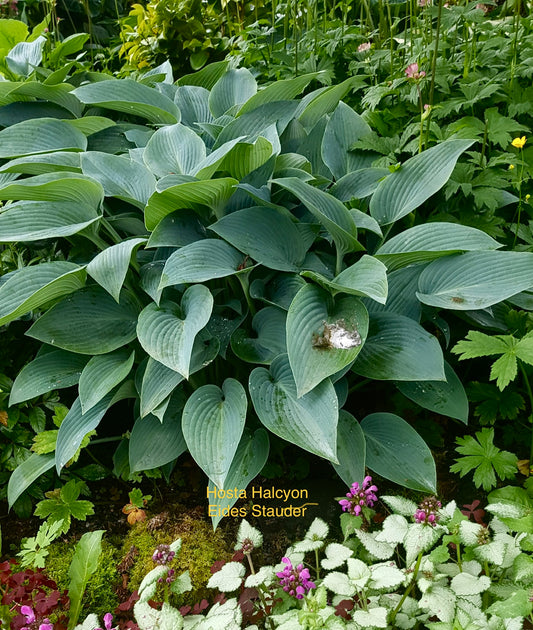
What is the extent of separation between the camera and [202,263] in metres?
1.56

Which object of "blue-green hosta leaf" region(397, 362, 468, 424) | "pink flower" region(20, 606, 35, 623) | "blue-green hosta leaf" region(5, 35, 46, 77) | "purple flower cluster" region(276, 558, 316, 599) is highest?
"blue-green hosta leaf" region(5, 35, 46, 77)

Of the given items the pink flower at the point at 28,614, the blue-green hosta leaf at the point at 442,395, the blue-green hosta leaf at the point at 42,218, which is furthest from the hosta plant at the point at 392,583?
the blue-green hosta leaf at the point at 42,218

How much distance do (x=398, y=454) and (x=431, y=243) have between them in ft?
1.88

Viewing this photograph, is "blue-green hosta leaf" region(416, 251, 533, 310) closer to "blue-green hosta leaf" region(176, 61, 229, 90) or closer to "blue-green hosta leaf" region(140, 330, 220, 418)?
"blue-green hosta leaf" region(140, 330, 220, 418)

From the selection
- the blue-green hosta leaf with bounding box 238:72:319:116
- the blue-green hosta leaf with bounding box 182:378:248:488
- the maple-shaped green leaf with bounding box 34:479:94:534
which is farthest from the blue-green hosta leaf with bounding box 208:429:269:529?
the blue-green hosta leaf with bounding box 238:72:319:116

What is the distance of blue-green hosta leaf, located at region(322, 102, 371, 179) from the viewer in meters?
2.05

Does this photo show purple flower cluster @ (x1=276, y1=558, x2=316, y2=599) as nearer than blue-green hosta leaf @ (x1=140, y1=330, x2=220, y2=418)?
Yes

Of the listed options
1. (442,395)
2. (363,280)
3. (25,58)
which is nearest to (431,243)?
(363,280)

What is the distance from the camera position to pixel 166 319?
1.55 meters

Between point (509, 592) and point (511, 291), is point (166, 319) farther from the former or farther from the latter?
point (509, 592)

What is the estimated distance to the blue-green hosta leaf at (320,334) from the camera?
1390 mm

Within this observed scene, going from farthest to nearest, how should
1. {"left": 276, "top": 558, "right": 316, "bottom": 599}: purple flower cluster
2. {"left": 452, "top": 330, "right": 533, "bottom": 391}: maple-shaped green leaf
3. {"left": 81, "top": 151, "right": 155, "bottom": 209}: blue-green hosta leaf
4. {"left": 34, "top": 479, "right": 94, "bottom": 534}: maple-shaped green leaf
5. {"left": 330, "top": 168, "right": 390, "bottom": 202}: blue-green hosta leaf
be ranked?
{"left": 330, "top": 168, "right": 390, "bottom": 202}: blue-green hosta leaf
{"left": 81, "top": 151, "right": 155, "bottom": 209}: blue-green hosta leaf
{"left": 34, "top": 479, "right": 94, "bottom": 534}: maple-shaped green leaf
{"left": 452, "top": 330, "right": 533, "bottom": 391}: maple-shaped green leaf
{"left": 276, "top": 558, "right": 316, "bottom": 599}: purple flower cluster

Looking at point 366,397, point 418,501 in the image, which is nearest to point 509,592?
point 418,501

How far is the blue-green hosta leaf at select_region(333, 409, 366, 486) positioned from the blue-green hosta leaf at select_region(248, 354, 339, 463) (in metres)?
0.15
